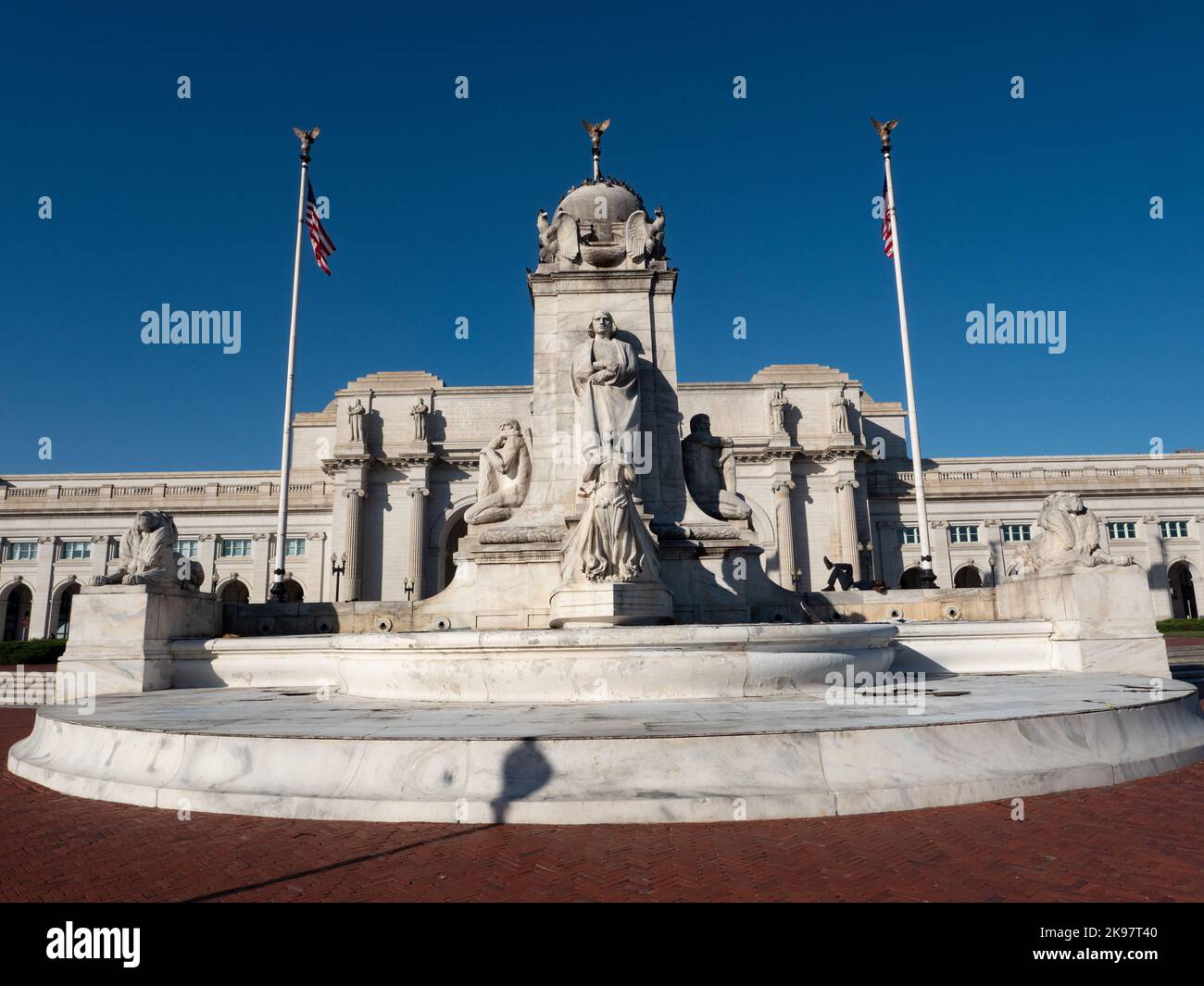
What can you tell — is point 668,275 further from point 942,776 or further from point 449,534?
point 449,534

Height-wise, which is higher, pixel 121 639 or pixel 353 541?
pixel 353 541

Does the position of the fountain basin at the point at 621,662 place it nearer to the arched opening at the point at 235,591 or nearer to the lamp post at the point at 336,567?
the lamp post at the point at 336,567

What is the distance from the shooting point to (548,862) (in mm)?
4484

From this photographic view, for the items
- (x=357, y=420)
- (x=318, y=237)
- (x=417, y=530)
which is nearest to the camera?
(x=318, y=237)

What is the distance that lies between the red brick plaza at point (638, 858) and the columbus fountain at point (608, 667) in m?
0.29

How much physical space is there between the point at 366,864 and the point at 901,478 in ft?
206

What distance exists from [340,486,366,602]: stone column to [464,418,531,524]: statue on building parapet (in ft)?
146

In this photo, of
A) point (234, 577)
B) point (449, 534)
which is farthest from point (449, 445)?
point (234, 577)

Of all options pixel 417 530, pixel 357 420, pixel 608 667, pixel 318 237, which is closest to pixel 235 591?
pixel 417 530

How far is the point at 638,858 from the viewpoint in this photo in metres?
4.54

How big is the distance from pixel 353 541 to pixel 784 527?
3160cm

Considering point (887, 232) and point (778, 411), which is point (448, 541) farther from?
point (887, 232)

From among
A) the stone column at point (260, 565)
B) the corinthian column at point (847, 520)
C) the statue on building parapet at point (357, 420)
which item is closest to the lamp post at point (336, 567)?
the stone column at point (260, 565)

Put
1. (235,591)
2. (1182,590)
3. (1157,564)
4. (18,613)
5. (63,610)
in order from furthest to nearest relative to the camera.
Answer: (235,591)
(18,613)
(63,610)
(1182,590)
(1157,564)
